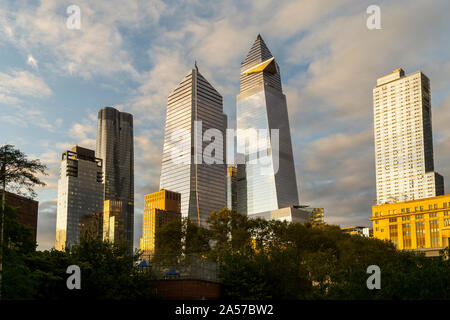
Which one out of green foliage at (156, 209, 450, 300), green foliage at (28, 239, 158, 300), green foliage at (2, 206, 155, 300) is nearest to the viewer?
green foliage at (156, 209, 450, 300)

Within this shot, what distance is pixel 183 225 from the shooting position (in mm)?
106438

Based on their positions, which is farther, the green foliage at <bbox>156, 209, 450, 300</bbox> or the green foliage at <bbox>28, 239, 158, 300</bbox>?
the green foliage at <bbox>28, 239, 158, 300</bbox>

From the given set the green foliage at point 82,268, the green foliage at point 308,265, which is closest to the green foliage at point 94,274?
the green foliage at point 82,268

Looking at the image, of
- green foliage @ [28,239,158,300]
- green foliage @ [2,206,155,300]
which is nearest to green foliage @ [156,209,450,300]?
green foliage @ [28,239,158,300]

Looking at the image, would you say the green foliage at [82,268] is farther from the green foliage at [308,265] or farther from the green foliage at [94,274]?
the green foliage at [308,265]

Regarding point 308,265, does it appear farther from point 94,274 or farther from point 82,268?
point 82,268

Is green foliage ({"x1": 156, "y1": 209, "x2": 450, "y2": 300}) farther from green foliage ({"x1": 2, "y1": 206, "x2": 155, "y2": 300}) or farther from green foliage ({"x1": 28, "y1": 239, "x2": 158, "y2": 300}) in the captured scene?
green foliage ({"x1": 2, "y1": 206, "x2": 155, "y2": 300})

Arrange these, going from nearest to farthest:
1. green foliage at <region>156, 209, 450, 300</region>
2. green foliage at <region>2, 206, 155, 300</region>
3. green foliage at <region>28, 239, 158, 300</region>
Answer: green foliage at <region>156, 209, 450, 300</region> < green foliage at <region>2, 206, 155, 300</region> < green foliage at <region>28, 239, 158, 300</region>

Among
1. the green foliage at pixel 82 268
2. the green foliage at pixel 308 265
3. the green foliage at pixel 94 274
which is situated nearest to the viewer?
the green foliage at pixel 308 265

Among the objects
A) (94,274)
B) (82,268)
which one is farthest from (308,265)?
(82,268)
